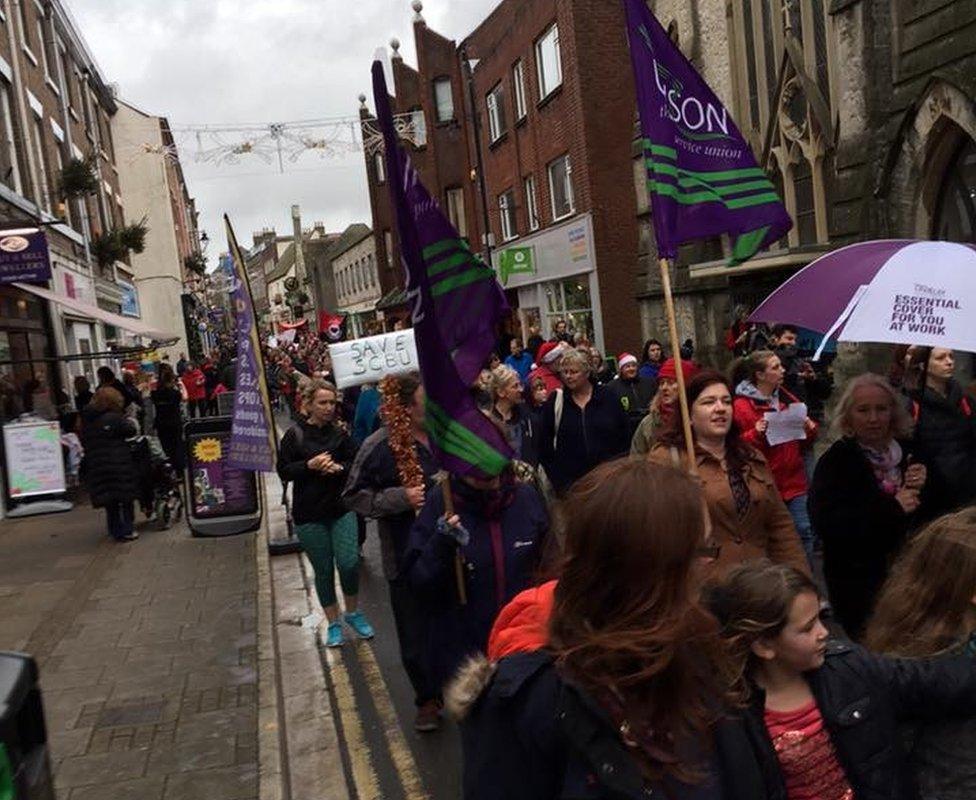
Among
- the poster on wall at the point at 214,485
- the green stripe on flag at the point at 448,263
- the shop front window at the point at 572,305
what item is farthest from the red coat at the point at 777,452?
the shop front window at the point at 572,305

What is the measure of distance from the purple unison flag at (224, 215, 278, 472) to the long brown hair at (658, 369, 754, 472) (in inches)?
199

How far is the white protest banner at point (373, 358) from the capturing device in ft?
28.3

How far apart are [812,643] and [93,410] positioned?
951 centimetres

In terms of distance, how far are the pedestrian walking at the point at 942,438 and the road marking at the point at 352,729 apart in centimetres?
288

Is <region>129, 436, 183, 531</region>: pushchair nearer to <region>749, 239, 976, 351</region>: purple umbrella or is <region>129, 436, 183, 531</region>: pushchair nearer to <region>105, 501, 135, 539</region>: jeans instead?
<region>105, 501, 135, 539</region>: jeans

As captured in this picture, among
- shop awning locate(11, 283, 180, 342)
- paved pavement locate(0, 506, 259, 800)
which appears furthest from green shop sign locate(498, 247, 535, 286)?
paved pavement locate(0, 506, 259, 800)

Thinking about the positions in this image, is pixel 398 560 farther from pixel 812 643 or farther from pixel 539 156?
pixel 539 156

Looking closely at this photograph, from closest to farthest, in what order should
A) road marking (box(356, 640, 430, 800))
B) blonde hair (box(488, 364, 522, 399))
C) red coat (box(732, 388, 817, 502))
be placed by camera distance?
road marking (box(356, 640, 430, 800)) < red coat (box(732, 388, 817, 502)) < blonde hair (box(488, 364, 522, 399))

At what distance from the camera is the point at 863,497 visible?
404cm

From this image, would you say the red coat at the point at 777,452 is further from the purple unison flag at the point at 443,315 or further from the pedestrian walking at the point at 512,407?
the purple unison flag at the point at 443,315

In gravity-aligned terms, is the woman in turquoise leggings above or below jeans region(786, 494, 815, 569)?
above

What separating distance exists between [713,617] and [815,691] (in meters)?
0.64

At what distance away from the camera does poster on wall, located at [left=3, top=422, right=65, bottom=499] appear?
438 inches

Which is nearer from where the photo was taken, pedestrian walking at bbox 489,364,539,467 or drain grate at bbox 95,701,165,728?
drain grate at bbox 95,701,165,728
